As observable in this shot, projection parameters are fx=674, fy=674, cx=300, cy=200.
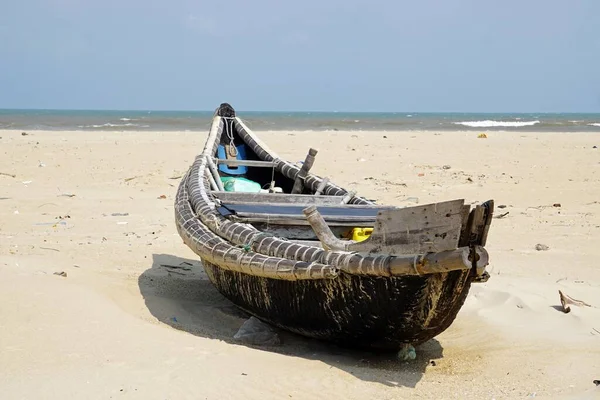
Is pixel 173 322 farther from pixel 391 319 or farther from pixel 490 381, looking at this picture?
pixel 490 381

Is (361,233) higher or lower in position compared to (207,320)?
higher

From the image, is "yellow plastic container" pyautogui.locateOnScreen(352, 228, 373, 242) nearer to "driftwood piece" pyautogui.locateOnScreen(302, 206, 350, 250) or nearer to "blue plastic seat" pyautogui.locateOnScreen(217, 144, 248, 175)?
"driftwood piece" pyautogui.locateOnScreen(302, 206, 350, 250)

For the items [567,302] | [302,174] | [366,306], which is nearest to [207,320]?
[366,306]

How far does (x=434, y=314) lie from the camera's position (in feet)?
12.4

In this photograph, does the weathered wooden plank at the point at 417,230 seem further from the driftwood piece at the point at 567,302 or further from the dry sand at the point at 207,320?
the driftwood piece at the point at 567,302

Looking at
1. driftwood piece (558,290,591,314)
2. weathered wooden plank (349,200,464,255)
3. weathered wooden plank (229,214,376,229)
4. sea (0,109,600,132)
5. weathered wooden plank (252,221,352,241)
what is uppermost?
weathered wooden plank (349,200,464,255)

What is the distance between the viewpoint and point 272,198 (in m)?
6.19

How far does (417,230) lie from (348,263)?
0.45 meters

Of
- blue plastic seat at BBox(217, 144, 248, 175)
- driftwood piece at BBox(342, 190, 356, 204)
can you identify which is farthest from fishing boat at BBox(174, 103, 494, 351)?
blue plastic seat at BBox(217, 144, 248, 175)

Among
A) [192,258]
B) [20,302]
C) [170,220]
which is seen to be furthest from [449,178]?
[20,302]

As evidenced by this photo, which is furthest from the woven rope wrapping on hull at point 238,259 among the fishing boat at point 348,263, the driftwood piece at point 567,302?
the driftwood piece at point 567,302

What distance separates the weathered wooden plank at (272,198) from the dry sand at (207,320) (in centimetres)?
85

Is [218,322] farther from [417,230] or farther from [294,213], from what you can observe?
[417,230]

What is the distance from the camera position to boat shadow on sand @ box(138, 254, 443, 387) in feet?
13.3
